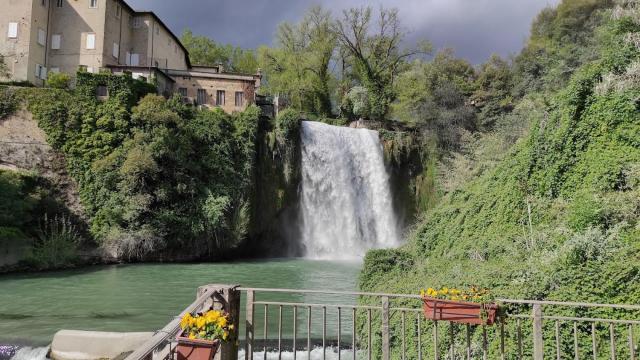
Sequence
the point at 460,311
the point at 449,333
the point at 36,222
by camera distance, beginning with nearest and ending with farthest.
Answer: the point at 460,311
the point at 449,333
the point at 36,222

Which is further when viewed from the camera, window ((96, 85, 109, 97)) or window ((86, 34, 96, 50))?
window ((86, 34, 96, 50))

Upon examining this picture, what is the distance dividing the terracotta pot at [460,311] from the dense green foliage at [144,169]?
2033cm

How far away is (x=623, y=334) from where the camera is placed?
572 cm

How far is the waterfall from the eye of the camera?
94.5 ft

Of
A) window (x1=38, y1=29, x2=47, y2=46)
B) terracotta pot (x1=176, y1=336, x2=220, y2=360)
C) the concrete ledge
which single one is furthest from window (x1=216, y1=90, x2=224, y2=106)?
terracotta pot (x1=176, y1=336, x2=220, y2=360)

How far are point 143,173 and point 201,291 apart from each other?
20123 millimetres

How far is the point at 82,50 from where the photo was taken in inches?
1264

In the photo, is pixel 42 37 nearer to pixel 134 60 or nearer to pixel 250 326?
pixel 134 60

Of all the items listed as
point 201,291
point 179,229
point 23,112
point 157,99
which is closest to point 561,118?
point 201,291

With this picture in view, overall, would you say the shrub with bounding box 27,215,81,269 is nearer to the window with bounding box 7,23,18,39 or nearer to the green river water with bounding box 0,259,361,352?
the green river water with bounding box 0,259,361,352

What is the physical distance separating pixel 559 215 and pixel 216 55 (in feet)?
165

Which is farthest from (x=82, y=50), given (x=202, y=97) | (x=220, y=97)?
(x=220, y=97)

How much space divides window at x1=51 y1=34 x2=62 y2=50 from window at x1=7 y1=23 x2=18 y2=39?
8.37 ft

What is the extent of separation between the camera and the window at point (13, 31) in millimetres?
29859
